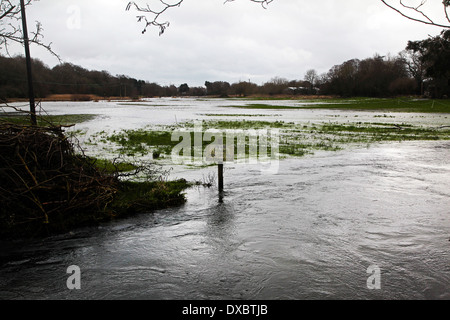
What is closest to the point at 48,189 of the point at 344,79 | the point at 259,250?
the point at 259,250

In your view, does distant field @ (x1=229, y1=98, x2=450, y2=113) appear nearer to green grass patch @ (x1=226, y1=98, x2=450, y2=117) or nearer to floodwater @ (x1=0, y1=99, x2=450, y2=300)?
green grass patch @ (x1=226, y1=98, x2=450, y2=117)

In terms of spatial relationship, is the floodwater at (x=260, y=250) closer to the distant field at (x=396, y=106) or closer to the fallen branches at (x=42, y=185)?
the fallen branches at (x=42, y=185)

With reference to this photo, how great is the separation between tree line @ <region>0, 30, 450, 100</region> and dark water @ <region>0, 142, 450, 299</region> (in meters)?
3.56

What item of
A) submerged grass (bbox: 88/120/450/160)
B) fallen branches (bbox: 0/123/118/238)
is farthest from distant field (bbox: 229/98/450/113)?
fallen branches (bbox: 0/123/118/238)

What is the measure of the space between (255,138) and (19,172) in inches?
640

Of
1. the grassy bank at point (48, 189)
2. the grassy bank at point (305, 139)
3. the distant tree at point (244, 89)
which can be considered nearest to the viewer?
the grassy bank at point (48, 189)

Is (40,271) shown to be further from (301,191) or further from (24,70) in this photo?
(24,70)

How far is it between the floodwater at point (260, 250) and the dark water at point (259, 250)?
2 centimetres

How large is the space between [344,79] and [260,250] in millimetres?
113707

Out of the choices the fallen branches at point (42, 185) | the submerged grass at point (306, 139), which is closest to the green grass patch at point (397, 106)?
the submerged grass at point (306, 139)

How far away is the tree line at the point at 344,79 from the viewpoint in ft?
27.5
